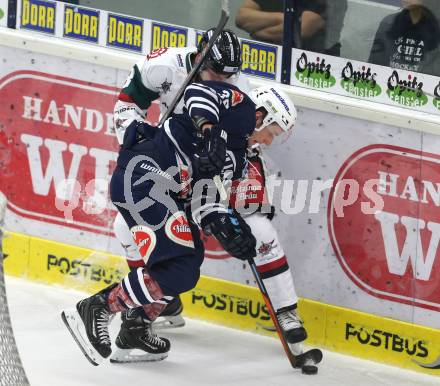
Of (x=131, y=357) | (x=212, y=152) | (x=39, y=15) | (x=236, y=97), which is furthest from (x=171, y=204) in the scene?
(x=39, y=15)

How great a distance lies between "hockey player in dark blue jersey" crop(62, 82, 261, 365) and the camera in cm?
555

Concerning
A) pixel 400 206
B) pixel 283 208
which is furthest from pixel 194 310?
pixel 400 206

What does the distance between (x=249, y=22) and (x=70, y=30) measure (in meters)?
0.98

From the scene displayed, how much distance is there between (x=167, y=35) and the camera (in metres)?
6.55

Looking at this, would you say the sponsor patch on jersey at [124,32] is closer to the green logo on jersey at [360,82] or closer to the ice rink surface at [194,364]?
the green logo on jersey at [360,82]

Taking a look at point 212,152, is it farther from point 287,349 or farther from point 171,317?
point 171,317

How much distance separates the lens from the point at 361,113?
5980mm

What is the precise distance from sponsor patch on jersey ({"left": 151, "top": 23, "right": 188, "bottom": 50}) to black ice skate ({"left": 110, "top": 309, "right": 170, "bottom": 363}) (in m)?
1.34

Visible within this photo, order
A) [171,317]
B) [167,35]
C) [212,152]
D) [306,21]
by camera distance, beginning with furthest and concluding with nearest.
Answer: [167,35] < [171,317] < [306,21] < [212,152]

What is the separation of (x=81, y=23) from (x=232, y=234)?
166 cm

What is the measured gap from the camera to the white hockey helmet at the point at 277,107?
5.82m

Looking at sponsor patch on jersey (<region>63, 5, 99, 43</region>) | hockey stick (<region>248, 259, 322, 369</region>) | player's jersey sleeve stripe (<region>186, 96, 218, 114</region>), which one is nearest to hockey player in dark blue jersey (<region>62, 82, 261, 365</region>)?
player's jersey sleeve stripe (<region>186, 96, 218, 114</region>)

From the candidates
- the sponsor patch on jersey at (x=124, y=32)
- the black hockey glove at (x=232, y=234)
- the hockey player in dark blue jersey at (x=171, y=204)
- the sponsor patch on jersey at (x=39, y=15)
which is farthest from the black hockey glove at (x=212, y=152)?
the sponsor patch on jersey at (x=39, y=15)

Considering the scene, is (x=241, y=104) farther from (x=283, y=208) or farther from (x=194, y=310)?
(x=194, y=310)
